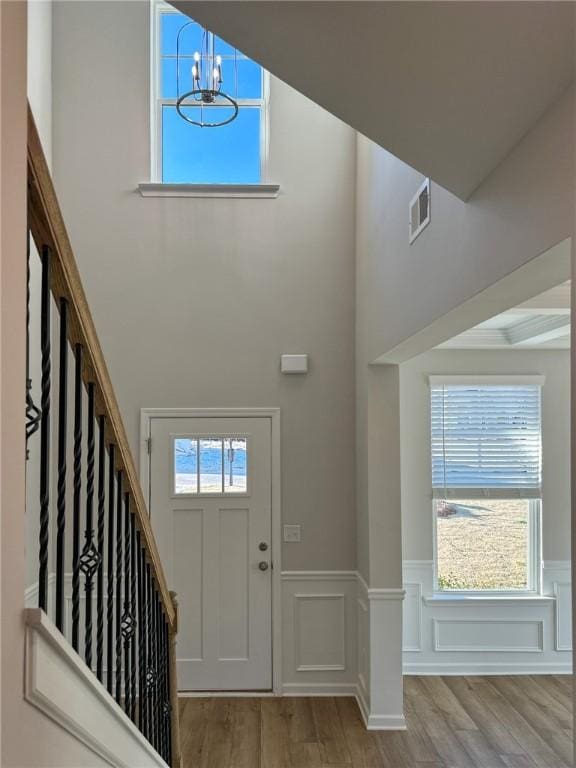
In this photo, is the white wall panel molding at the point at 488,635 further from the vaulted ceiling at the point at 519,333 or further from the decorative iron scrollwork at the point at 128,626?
the decorative iron scrollwork at the point at 128,626

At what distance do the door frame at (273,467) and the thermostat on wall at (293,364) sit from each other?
0.30 m

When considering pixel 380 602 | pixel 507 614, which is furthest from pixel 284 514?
pixel 507 614

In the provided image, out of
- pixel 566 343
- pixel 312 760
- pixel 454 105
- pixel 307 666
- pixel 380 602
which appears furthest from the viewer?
pixel 566 343

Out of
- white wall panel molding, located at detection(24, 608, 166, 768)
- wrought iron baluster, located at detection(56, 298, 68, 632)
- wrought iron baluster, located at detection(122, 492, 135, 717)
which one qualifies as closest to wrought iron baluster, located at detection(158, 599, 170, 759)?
wrought iron baluster, located at detection(122, 492, 135, 717)

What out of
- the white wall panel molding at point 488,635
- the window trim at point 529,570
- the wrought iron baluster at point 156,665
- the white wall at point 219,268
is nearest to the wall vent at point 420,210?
the white wall at point 219,268

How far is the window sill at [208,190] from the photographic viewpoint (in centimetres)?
430

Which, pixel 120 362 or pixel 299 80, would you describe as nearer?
pixel 299 80

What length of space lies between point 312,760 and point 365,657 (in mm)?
761

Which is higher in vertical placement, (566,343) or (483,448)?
(566,343)

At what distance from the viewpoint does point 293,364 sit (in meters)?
4.36

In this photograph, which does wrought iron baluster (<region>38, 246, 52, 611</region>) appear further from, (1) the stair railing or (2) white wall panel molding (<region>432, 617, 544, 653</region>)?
(2) white wall panel molding (<region>432, 617, 544, 653</region>)

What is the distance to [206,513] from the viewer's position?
4348mm

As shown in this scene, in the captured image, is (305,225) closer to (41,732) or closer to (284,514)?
(284,514)

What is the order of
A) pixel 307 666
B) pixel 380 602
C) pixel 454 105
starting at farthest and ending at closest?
pixel 307 666 < pixel 380 602 < pixel 454 105
